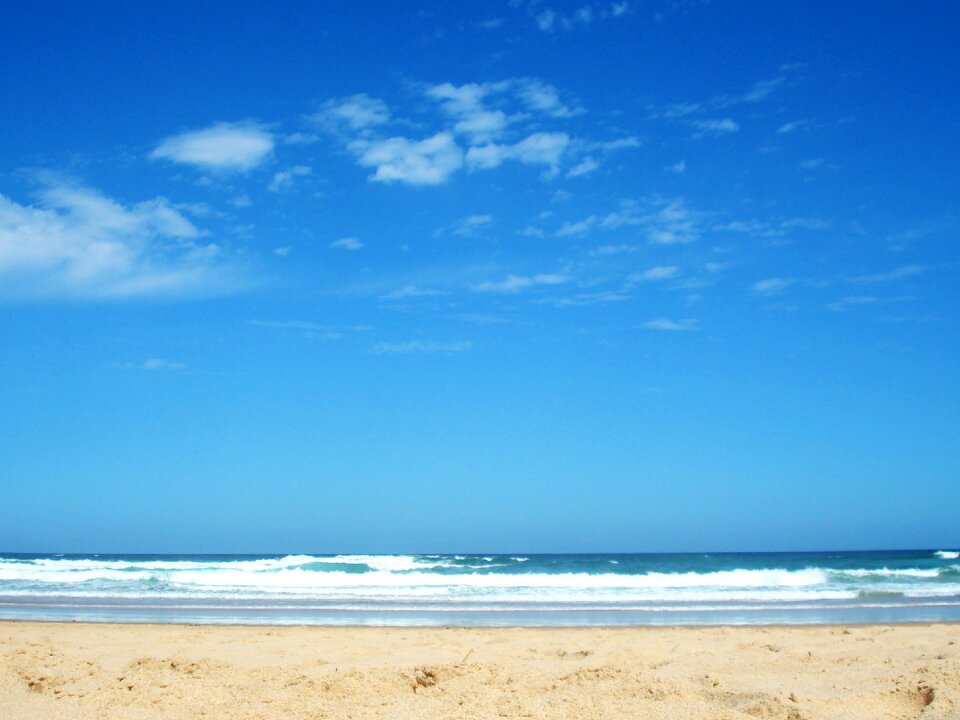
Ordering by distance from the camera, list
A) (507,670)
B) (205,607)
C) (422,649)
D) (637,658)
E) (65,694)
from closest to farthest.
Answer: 1. (65,694)
2. (507,670)
3. (637,658)
4. (422,649)
5. (205,607)

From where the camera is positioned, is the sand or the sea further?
the sea

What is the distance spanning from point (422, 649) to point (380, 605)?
755 centimetres

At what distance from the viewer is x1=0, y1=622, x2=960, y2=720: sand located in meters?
5.62

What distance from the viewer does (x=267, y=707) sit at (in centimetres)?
588

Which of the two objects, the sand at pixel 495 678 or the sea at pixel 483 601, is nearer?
the sand at pixel 495 678

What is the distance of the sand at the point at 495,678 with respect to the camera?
5621 mm

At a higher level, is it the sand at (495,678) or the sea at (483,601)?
the sand at (495,678)

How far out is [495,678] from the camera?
265 inches

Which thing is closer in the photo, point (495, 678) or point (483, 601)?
point (495, 678)

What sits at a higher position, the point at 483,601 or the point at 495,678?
the point at 495,678

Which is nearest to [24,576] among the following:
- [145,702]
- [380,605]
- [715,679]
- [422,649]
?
[380,605]

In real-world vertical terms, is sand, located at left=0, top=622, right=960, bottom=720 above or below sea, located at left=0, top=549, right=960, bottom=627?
above

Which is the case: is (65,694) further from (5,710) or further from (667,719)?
(667,719)

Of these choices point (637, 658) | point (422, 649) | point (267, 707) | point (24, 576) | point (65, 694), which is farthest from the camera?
point (24, 576)
